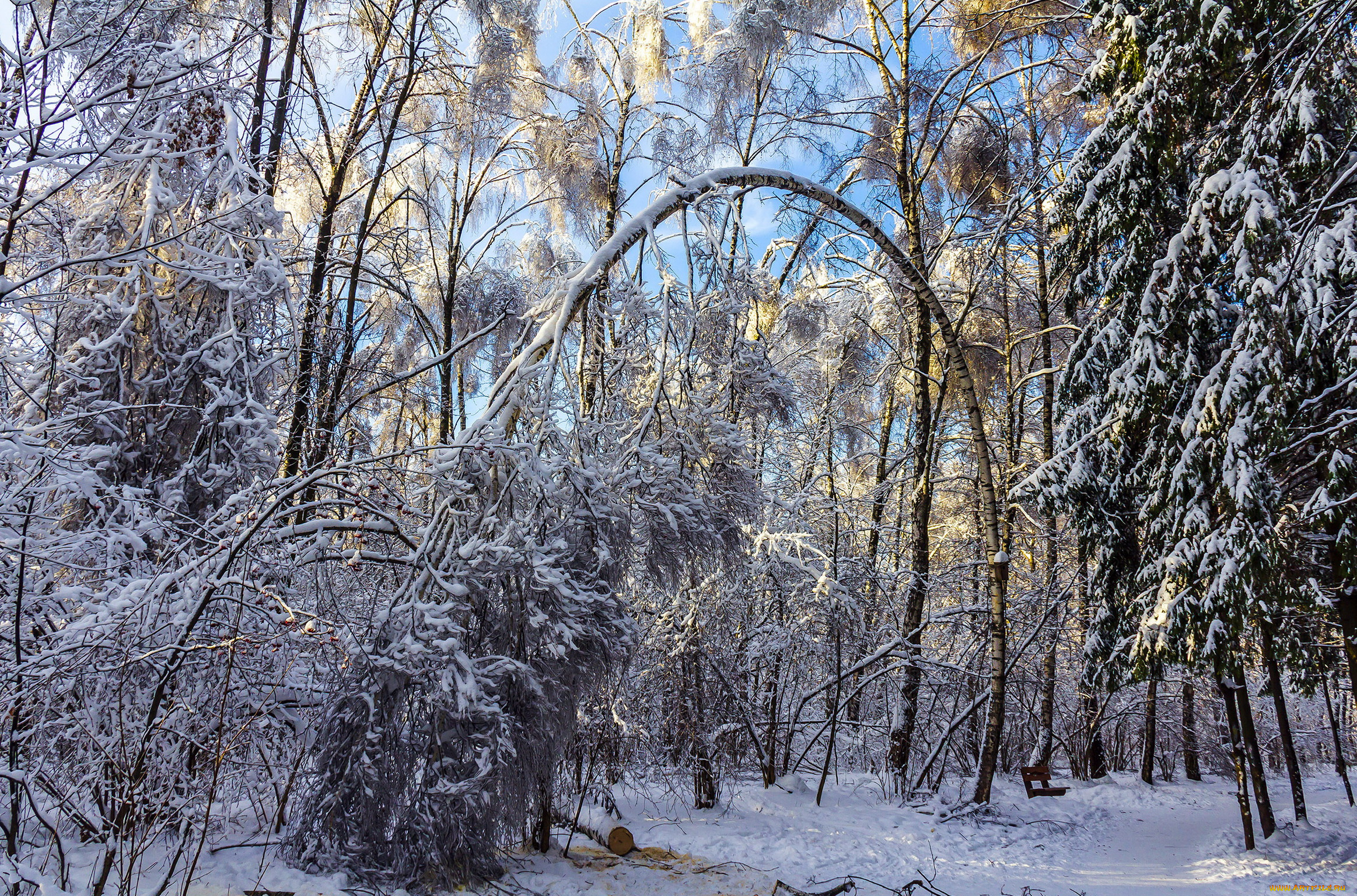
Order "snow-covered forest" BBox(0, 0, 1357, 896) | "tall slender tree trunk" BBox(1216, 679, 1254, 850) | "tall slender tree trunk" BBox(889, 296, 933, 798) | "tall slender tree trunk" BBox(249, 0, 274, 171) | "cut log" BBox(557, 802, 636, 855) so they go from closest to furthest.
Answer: "snow-covered forest" BBox(0, 0, 1357, 896) < "tall slender tree trunk" BBox(249, 0, 274, 171) < "cut log" BBox(557, 802, 636, 855) < "tall slender tree trunk" BBox(1216, 679, 1254, 850) < "tall slender tree trunk" BBox(889, 296, 933, 798)

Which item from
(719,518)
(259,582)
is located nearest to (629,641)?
(719,518)

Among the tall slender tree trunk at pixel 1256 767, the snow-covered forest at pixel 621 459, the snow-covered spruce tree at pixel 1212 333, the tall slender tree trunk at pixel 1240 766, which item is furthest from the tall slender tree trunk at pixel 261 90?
the tall slender tree trunk at pixel 1256 767

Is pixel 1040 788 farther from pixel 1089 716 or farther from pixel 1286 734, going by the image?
pixel 1089 716

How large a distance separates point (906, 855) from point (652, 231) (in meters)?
5.10

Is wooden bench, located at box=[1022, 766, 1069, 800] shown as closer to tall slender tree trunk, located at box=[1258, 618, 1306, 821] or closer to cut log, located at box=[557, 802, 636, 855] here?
tall slender tree trunk, located at box=[1258, 618, 1306, 821]

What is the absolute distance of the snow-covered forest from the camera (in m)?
3.62

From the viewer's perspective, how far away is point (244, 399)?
4.63 metres

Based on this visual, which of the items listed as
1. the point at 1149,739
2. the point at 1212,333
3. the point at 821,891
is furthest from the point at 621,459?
the point at 1149,739

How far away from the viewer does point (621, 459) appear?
4352 mm

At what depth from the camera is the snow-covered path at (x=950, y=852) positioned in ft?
16.7

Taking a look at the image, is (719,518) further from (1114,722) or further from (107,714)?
(1114,722)

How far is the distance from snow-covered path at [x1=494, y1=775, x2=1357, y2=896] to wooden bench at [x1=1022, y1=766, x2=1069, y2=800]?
0.34 ft

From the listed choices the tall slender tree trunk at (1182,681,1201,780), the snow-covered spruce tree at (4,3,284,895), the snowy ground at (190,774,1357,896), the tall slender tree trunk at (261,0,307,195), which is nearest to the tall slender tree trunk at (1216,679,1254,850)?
the snowy ground at (190,774,1357,896)

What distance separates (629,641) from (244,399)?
2.81m
